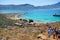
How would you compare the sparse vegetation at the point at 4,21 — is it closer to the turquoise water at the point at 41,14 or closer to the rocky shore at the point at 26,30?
the rocky shore at the point at 26,30

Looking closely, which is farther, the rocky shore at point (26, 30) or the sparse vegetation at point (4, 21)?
the sparse vegetation at point (4, 21)

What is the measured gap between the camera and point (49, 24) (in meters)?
4.69

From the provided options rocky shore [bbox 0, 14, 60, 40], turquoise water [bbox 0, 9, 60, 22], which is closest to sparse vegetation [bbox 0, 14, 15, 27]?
rocky shore [bbox 0, 14, 60, 40]

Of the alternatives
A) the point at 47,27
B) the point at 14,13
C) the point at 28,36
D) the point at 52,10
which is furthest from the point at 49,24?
the point at 14,13

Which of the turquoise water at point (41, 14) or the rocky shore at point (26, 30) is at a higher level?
the turquoise water at point (41, 14)

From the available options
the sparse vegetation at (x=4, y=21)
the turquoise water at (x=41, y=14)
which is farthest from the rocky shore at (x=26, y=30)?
the turquoise water at (x=41, y=14)

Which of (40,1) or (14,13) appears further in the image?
(14,13)

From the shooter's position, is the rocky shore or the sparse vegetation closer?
the rocky shore

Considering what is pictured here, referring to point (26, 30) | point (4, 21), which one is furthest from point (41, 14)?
point (4, 21)

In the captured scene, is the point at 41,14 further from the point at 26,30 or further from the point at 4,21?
the point at 4,21

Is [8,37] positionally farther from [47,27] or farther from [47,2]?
[47,2]

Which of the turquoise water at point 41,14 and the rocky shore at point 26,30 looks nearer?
the rocky shore at point 26,30

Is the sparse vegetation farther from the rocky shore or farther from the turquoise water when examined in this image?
the turquoise water

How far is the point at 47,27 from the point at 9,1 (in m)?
1.42
